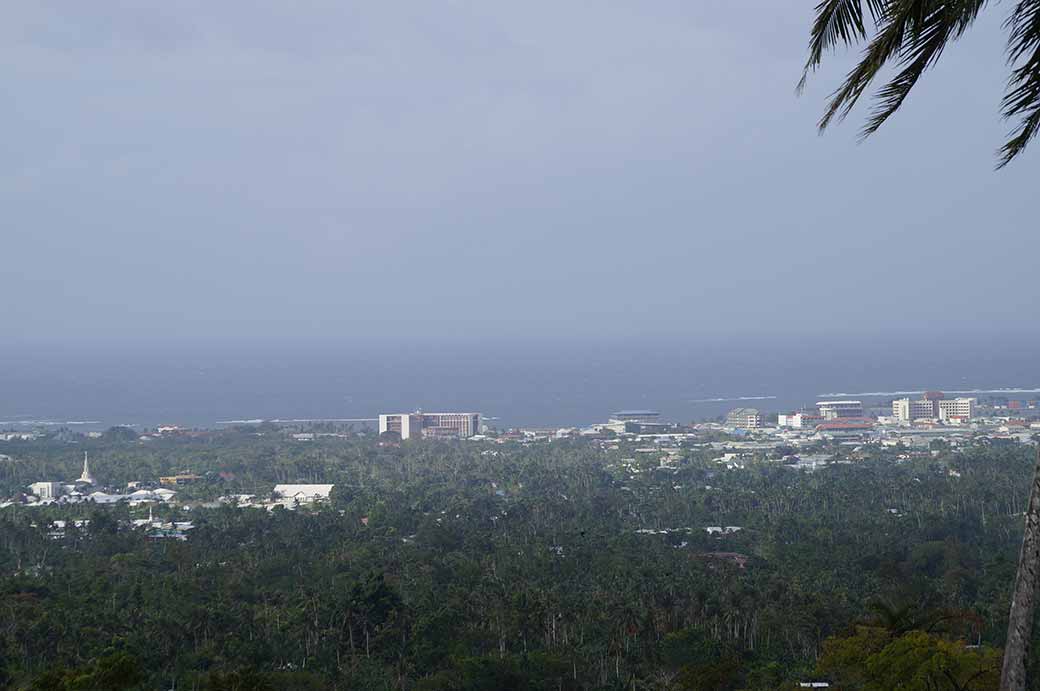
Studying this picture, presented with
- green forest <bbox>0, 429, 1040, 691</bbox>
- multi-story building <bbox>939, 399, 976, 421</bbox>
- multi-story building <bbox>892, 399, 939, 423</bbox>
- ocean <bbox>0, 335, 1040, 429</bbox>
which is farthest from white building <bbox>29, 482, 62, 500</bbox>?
multi-story building <bbox>939, 399, 976, 421</bbox>

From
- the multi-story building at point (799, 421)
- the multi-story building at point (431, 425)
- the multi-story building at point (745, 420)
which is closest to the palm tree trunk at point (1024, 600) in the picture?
the multi-story building at point (431, 425)

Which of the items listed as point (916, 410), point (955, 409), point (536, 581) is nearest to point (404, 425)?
point (916, 410)

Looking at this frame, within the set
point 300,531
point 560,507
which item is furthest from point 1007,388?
point 300,531

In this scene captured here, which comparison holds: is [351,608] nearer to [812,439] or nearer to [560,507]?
[560,507]

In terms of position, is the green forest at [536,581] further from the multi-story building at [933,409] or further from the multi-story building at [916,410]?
the multi-story building at [916,410]

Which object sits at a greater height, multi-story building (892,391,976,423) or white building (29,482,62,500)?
multi-story building (892,391,976,423)

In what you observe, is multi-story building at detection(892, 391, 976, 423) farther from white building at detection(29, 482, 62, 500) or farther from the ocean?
white building at detection(29, 482, 62, 500)
